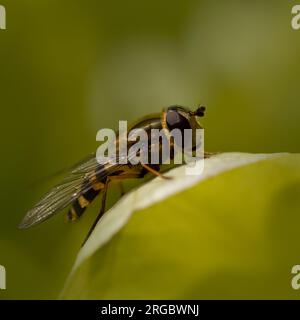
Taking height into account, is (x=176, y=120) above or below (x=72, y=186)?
above

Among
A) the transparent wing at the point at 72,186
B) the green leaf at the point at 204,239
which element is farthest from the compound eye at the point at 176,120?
the green leaf at the point at 204,239

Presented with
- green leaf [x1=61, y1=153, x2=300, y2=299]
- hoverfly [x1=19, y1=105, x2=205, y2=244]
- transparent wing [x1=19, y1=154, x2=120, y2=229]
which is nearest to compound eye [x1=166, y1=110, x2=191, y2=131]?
hoverfly [x1=19, y1=105, x2=205, y2=244]

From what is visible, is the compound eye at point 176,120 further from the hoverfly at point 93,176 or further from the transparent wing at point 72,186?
the transparent wing at point 72,186

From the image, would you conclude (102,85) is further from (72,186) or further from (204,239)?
(204,239)

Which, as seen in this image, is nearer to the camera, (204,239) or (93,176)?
(204,239)

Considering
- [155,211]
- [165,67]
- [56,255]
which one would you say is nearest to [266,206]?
[155,211]

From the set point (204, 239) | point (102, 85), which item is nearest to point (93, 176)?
point (102, 85)

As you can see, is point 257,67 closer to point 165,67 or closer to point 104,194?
point 165,67
